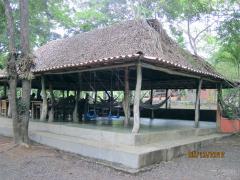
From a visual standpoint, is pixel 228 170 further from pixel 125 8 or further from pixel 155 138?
pixel 125 8

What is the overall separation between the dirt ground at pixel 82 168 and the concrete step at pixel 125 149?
0.17 m

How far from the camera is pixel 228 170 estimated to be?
18.1 ft

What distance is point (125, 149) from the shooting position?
5.82 m

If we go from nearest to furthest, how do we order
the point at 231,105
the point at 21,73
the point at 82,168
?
1. the point at 82,168
2. the point at 21,73
3. the point at 231,105

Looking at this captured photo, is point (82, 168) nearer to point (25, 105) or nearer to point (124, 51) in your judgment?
point (25, 105)

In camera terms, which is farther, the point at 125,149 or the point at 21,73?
the point at 21,73

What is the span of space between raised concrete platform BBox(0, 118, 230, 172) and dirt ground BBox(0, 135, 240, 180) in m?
0.20

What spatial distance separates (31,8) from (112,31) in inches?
115

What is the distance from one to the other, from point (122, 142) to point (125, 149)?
1.92ft

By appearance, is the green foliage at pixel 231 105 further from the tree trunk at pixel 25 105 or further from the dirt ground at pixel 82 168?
the tree trunk at pixel 25 105

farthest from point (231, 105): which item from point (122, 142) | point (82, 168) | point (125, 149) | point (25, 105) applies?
point (25, 105)

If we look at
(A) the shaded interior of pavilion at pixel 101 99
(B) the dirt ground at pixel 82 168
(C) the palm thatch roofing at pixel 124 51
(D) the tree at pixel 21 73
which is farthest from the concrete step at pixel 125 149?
(C) the palm thatch roofing at pixel 124 51

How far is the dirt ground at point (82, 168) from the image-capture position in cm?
500

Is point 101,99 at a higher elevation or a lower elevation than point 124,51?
lower
